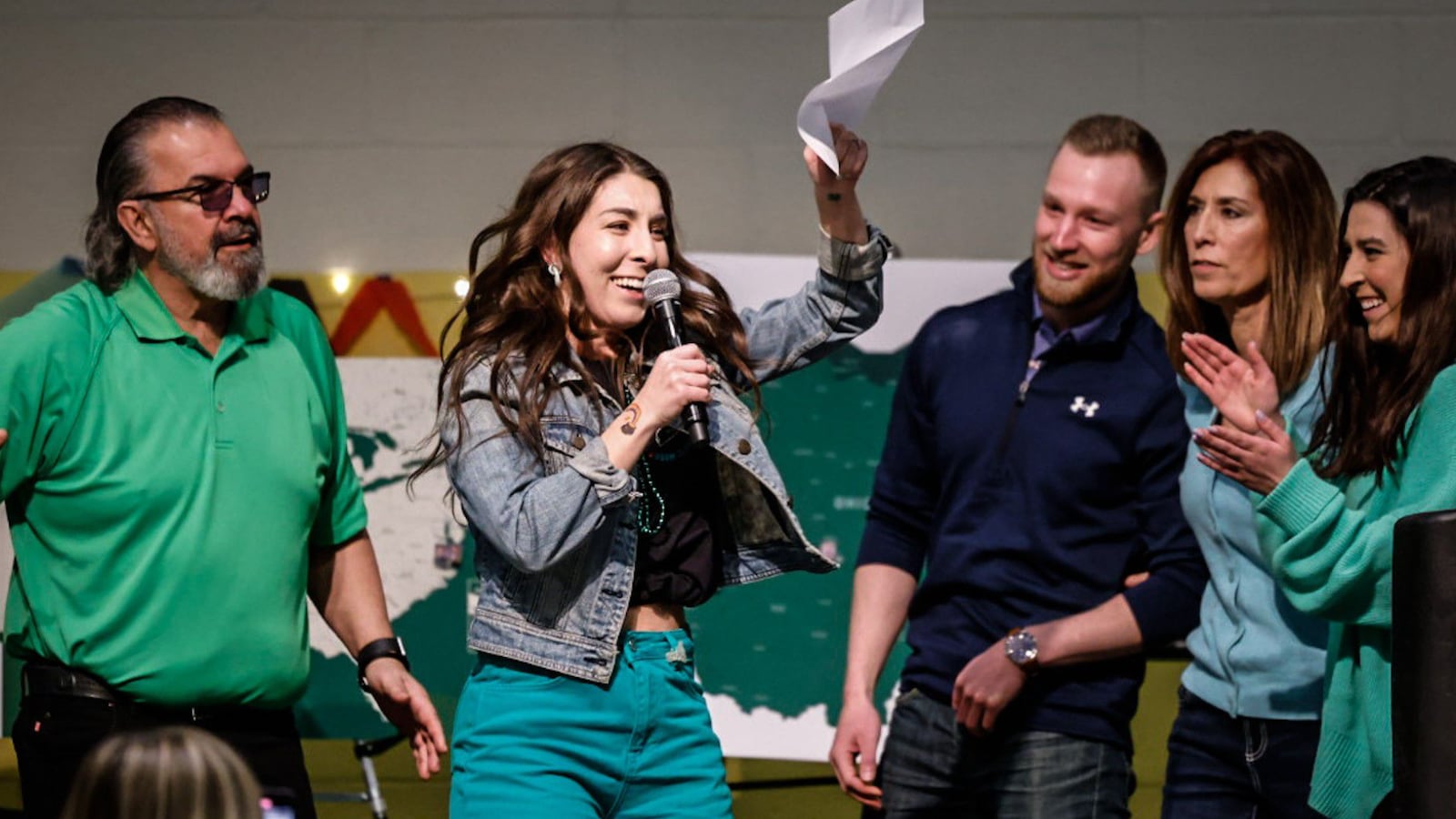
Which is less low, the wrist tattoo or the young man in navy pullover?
the wrist tattoo

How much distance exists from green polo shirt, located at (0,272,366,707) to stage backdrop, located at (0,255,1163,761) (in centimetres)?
140

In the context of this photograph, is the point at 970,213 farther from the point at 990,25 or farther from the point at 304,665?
the point at 304,665

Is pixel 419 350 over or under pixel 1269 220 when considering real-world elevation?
under

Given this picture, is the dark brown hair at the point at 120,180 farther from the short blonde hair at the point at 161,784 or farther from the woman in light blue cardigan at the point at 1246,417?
the woman in light blue cardigan at the point at 1246,417

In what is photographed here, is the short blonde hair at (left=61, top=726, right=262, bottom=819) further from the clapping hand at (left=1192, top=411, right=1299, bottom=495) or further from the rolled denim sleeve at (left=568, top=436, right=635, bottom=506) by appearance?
the clapping hand at (left=1192, top=411, right=1299, bottom=495)

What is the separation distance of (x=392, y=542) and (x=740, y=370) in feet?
5.50

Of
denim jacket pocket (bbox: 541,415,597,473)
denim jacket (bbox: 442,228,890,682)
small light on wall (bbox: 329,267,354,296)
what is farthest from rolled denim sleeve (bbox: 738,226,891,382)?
small light on wall (bbox: 329,267,354,296)

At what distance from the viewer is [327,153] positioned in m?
3.88

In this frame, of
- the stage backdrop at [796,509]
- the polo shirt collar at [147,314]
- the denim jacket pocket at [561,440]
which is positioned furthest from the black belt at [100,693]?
the stage backdrop at [796,509]

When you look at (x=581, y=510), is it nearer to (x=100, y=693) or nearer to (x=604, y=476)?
(x=604, y=476)

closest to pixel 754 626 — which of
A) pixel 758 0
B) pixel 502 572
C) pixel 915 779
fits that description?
pixel 915 779

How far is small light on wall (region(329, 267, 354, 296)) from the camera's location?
3857 mm

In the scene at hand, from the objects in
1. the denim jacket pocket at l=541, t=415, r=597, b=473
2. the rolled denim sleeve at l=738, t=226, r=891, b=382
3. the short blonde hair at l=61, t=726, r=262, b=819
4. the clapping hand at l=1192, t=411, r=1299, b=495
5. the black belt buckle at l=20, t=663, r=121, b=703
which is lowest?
the black belt buckle at l=20, t=663, r=121, b=703

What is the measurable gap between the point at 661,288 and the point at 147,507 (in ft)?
2.41
